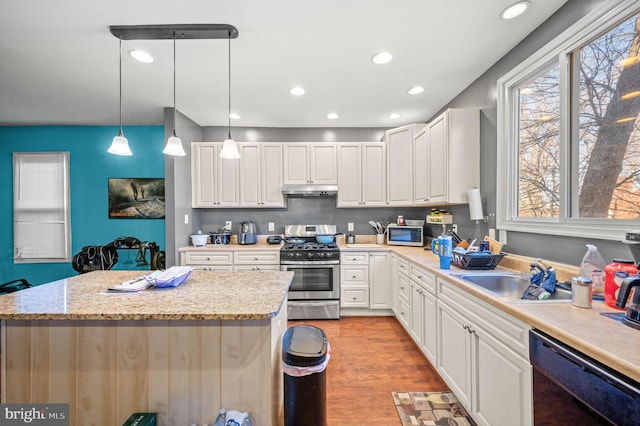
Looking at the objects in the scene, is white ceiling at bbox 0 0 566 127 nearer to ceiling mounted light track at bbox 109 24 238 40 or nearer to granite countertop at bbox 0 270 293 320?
ceiling mounted light track at bbox 109 24 238 40

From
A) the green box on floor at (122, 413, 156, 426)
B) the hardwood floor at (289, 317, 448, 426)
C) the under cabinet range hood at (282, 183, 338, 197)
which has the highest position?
the under cabinet range hood at (282, 183, 338, 197)

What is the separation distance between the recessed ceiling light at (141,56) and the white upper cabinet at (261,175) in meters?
1.54

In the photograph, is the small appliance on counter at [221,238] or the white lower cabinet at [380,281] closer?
the white lower cabinet at [380,281]

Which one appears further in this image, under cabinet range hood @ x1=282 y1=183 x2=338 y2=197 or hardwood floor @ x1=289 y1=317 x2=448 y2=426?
under cabinet range hood @ x1=282 y1=183 x2=338 y2=197

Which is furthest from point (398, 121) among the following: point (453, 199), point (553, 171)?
point (553, 171)

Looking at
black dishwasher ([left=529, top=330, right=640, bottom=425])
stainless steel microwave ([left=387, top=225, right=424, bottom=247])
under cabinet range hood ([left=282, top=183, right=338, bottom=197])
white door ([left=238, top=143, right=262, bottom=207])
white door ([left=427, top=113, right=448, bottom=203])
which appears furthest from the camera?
white door ([left=238, top=143, right=262, bottom=207])

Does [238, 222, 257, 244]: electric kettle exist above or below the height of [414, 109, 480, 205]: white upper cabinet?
below

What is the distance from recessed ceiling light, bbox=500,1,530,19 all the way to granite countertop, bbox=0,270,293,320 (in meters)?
2.26

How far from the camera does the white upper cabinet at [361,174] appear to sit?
3.68 m

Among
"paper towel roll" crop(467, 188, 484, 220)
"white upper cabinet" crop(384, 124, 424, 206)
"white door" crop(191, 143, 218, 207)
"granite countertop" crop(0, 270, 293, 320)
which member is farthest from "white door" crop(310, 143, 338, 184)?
"granite countertop" crop(0, 270, 293, 320)

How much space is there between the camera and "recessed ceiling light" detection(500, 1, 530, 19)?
160cm

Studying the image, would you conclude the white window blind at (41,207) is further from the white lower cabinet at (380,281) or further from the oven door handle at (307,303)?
the white lower cabinet at (380,281)

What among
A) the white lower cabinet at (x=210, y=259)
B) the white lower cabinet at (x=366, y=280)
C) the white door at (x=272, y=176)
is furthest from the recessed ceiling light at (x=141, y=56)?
the white lower cabinet at (x=366, y=280)

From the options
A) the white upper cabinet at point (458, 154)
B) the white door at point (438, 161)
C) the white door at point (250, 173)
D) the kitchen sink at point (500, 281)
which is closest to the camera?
the kitchen sink at point (500, 281)
